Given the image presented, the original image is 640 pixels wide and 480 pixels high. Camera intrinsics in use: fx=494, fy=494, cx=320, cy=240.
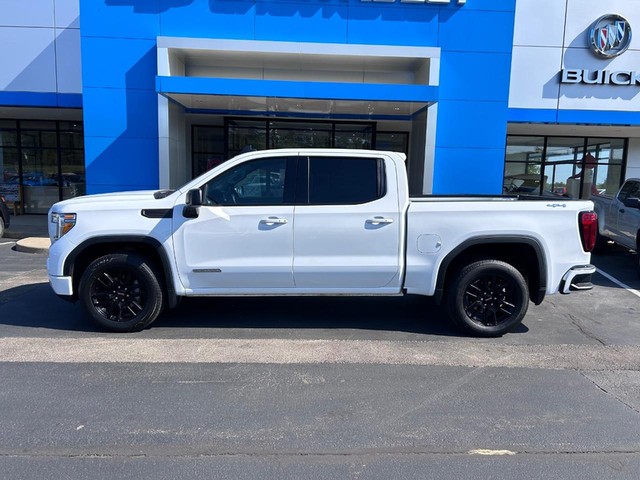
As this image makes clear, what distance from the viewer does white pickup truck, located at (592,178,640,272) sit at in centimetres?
911

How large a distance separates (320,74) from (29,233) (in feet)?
28.6

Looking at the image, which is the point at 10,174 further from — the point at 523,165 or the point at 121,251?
the point at 523,165

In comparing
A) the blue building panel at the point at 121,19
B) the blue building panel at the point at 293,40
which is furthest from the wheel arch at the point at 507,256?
the blue building panel at the point at 121,19

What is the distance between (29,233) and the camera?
12.9m

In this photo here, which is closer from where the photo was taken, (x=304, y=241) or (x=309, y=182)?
(x=304, y=241)

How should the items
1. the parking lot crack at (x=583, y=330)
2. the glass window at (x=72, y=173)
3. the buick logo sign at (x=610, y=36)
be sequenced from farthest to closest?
the glass window at (x=72, y=173)
the buick logo sign at (x=610, y=36)
the parking lot crack at (x=583, y=330)

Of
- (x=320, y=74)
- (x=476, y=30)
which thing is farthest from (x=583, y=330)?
(x=320, y=74)

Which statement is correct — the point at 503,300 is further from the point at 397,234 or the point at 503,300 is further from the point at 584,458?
the point at 584,458

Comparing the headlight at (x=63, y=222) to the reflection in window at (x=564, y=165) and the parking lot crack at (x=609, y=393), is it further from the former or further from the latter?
the reflection in window at (x=564, y=165)

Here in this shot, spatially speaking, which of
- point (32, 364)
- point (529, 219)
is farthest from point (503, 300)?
point (32, 364)

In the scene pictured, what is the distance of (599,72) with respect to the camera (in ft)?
44.4

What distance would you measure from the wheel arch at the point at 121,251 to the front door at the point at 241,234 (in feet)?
0.52

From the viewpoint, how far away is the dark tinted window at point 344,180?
5.47 meters

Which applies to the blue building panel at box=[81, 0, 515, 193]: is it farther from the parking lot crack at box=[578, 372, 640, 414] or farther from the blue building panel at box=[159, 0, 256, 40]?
the parking lot crack at box=[578, 372, 640, 414]
